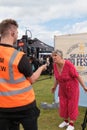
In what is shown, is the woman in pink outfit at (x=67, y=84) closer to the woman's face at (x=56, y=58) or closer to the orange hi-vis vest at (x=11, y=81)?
the woman's face at (x=56, y=58)

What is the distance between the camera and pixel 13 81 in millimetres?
3906

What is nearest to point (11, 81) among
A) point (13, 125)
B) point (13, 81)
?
point (13, 81)

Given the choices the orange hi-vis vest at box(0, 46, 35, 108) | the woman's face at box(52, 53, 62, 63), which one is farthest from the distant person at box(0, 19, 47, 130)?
the woman's face at box(52, 53, 62, 63)

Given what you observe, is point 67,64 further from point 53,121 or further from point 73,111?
point 53,121

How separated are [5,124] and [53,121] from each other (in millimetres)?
4077

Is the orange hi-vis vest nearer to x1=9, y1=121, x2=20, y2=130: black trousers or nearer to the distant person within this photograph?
the distant person

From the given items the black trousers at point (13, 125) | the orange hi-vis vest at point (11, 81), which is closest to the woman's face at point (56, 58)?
the black trousers at point (13, 125)

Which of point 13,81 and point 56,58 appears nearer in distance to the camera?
point 13,81

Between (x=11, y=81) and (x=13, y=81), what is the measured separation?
0.02 metres

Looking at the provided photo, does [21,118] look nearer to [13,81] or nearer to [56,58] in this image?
[13,81]

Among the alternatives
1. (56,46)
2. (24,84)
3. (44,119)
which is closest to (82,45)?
(56,46)

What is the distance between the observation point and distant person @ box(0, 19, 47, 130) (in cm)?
390

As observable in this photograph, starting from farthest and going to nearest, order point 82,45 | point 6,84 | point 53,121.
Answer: point 82,45
point 53,121
point 6,84

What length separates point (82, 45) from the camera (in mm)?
9047
